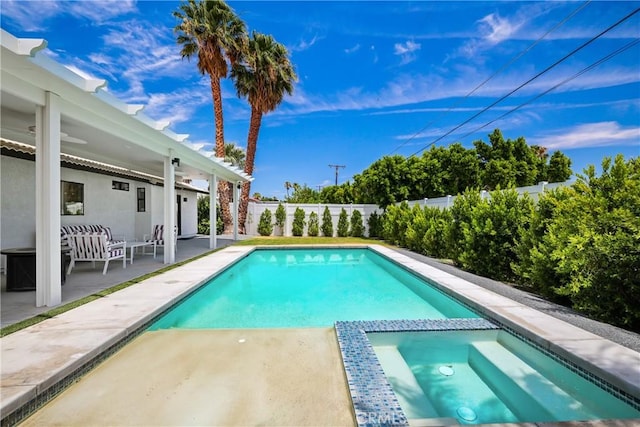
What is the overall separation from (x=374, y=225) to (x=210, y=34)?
1376cm

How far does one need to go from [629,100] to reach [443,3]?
8.77 meters

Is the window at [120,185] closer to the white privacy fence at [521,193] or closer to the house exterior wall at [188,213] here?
the house exterior wall at [188,213]

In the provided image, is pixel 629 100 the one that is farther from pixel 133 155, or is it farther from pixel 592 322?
pixel 133 155

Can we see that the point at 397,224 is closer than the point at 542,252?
No

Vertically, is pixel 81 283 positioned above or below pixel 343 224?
below

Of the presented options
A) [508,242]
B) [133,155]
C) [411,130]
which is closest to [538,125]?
[411,130]

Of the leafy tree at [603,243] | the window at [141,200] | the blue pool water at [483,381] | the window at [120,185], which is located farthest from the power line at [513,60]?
the window at [141,200]

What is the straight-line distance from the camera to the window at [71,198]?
979 cm

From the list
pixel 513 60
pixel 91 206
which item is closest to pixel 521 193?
pixel 513 60

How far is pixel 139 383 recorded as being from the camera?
3023mm

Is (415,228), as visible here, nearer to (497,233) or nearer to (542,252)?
(497,233)

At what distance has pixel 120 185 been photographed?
1273 cm

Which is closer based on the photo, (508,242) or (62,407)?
(62,407)

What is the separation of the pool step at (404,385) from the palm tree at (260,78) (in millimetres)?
15767
